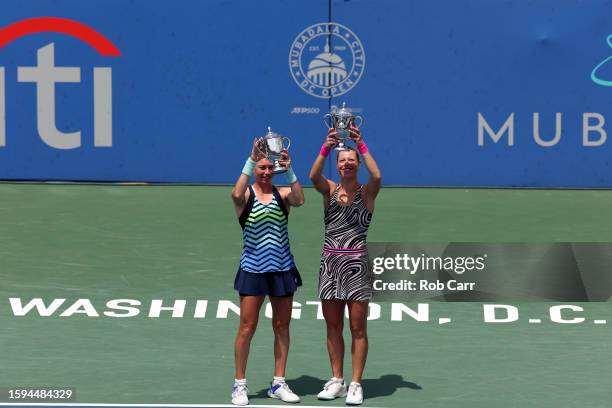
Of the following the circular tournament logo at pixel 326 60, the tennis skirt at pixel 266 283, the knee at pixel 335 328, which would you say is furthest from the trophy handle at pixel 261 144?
the circular tournament logo at pixel 326 60

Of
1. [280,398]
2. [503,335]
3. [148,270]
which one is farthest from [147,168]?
[280,398]

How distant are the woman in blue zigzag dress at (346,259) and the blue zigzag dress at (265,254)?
0.32m

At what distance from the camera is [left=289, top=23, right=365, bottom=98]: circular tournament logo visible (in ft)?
68.8

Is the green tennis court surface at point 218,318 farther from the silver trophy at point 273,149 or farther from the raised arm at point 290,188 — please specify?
the silver trophy at point 273,149

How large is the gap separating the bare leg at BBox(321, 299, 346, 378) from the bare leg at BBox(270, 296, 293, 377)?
0.98 ft

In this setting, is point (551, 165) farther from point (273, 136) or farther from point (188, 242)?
point (273, 136)

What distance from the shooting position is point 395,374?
40.4 ft

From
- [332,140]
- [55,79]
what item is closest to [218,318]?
[332,140]

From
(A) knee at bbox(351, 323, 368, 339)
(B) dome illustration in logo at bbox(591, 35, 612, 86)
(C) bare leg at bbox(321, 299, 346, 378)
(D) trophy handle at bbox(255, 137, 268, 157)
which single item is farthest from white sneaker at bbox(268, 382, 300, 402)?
(B) dome illustration in logo at bbox(591, 35, 612, 86)

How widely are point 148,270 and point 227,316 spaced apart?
2.15m

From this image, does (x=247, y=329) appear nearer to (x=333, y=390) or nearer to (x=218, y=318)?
(x=333, y=390)

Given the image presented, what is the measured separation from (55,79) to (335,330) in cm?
1073

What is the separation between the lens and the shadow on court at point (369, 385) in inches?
462

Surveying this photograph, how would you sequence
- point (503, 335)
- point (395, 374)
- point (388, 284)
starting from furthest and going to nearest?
point (388, 284)
point (503, 335)
point (395, 374)
